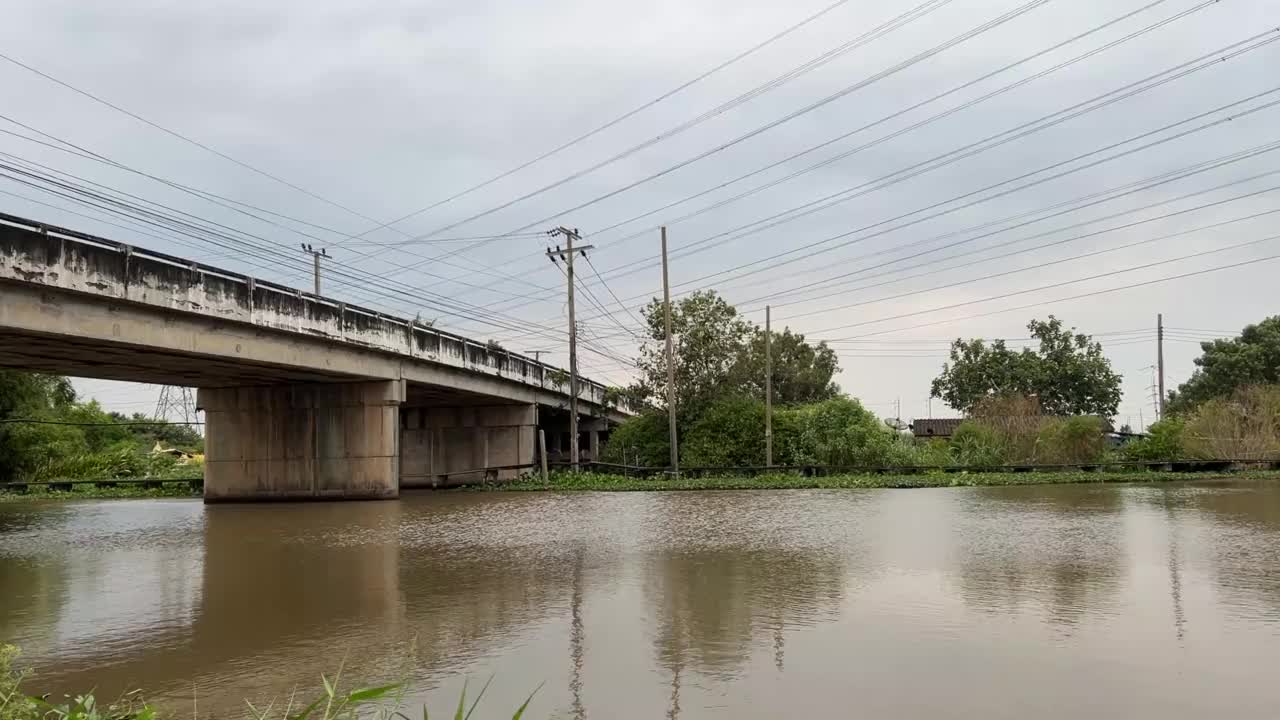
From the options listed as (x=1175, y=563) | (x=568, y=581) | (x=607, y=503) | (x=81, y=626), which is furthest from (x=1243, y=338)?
(x=81, y=626)

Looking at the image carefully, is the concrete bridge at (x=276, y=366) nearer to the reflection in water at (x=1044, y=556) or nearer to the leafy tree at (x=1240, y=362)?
the reflection in water at (x=1044, y=556)

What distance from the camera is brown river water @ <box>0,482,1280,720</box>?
6.30 m

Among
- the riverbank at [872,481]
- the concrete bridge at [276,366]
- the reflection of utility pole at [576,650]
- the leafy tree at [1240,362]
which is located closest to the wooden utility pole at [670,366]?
the riverbank at [872,481]

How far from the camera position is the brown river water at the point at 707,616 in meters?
6.30

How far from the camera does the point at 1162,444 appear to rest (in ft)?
117

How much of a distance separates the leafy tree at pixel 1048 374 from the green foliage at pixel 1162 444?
20146 millimetres

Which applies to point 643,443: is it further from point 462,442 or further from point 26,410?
point 26,410

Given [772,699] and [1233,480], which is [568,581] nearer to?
[772,699]

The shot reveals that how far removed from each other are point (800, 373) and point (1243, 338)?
27249 millimetres

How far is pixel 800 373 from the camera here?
62094mm

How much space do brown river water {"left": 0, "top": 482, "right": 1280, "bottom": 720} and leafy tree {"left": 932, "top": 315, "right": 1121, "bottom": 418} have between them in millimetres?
41207

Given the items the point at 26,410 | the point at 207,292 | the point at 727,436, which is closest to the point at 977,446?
the point at 727,436

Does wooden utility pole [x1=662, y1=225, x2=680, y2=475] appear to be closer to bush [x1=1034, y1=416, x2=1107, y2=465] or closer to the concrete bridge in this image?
the concrete bridge

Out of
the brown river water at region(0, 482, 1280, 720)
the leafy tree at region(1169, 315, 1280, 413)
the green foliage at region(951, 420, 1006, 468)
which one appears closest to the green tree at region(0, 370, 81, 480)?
the brown river water at region(0, 482, 1280, 720)
